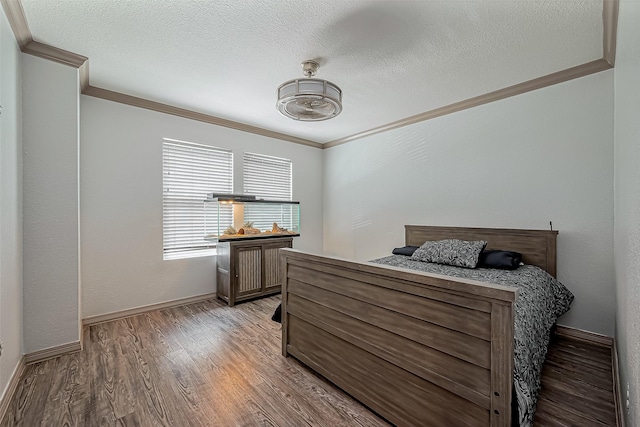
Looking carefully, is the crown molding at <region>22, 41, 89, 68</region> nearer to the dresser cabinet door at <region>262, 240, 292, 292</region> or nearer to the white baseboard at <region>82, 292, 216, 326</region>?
the white baseboard at <region>82, 292, 216, 326</region>

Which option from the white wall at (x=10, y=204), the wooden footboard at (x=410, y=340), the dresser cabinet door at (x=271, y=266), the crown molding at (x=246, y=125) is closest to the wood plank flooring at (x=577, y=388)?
the wooden footboard at (x=410, y=340)

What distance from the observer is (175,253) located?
12.0 ft

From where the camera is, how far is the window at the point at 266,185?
13.4 feet

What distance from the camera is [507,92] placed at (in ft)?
10.00

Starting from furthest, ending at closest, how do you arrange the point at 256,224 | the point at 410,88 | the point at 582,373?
the point at 256,224 < the point at 410,88 < the point at 582,373

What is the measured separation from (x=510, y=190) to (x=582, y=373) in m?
1.76

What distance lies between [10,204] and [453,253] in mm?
3701

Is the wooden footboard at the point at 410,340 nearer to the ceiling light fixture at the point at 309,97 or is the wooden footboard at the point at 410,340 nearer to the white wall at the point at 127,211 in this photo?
the ceiling light fixture at the point at 309,97

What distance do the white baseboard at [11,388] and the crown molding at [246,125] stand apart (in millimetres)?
2420

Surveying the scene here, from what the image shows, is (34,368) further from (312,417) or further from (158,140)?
(158,140)

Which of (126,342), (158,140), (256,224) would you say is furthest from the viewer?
(256,224)

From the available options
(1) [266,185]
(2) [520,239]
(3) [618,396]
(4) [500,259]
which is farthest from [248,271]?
(3) [618,396]

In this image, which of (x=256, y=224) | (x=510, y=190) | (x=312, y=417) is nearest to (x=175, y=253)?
(x=256, y=224)

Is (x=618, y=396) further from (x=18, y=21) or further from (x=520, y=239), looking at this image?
(x=18, y=21)
